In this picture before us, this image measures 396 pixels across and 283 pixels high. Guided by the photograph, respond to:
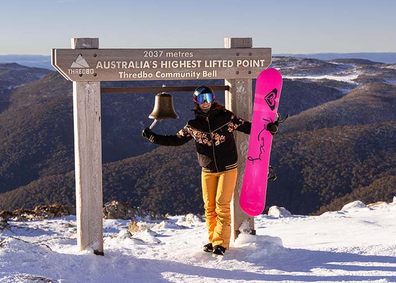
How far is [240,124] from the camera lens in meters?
5.60

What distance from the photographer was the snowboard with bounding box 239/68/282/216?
5664 millimetres

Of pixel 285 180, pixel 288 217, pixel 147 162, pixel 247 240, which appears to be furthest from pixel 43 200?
pixel 247 240

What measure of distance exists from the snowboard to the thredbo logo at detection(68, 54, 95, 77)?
169 cm

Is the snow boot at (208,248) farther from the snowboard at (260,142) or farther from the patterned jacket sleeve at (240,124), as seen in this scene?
the patterned jacket sleeve at (240,124)

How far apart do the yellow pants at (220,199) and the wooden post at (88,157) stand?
1.06 m

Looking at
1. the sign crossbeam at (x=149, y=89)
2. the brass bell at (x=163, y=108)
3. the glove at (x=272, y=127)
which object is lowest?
the glove at (x=272, y=127)

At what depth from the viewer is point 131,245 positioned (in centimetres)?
634

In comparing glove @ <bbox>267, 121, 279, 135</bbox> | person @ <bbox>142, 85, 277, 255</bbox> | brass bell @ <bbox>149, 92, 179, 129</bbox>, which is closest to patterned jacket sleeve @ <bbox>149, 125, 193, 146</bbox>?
person @ <bbox>142, 85, 277, 255</bbox>

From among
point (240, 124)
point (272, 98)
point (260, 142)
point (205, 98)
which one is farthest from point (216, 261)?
point (272, 98)

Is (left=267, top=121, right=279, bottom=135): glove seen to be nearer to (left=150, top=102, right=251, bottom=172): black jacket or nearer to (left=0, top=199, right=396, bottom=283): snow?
(left=150, top=102, right=251, bottom=172): black jacket

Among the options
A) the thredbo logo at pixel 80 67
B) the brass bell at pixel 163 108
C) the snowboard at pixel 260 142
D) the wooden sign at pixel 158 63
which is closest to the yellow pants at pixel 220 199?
the snowboard at pixel 260 142

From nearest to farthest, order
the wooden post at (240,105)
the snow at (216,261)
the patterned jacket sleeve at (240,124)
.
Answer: the snow at (216,261) < the patterned jacket sleeve at (240,124) < the wooden post at (240,105)

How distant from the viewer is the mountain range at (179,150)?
39438 millimetres

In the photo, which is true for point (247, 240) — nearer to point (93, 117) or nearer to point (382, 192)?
point (93, 117)
